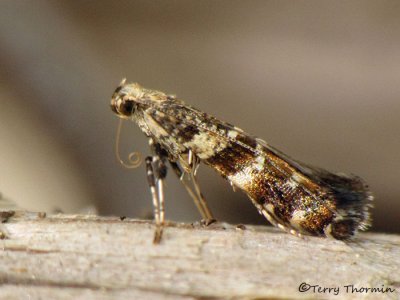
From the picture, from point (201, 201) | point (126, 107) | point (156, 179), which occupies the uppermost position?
point (126, 107)

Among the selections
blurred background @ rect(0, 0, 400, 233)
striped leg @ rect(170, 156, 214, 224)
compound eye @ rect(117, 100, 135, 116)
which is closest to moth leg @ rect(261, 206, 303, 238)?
striped leg @ rect(170, 156, 214, 224)

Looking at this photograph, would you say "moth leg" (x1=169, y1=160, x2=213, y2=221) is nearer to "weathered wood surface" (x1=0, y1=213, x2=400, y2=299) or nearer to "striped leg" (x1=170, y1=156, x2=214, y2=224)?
"striped leg" (x1=170, y1=156, x2=214, y2=224)

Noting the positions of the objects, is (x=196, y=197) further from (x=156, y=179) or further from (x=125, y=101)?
(x=125, y=101)

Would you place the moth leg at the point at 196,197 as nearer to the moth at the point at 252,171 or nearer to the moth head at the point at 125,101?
the moth at the point at 252,171

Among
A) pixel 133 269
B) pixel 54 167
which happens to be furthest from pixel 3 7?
pixel 133 269

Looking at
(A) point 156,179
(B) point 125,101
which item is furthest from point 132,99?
(A) point 156,179

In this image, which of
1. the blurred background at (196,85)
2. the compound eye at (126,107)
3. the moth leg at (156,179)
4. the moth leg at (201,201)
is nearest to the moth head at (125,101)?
the compound eye at (126,107)
